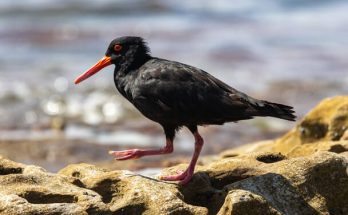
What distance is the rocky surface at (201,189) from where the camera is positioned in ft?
16.8

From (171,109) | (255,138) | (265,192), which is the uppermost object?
(171,109)

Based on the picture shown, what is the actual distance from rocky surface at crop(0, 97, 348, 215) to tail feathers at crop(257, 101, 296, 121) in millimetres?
312

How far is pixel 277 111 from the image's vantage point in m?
6.14

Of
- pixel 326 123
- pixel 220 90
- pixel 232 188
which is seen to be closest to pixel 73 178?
pixel 232 188

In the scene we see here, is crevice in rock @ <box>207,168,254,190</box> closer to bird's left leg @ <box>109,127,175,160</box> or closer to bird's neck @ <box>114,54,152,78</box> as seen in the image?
bird's left leg @ <box>109,127,175,160</box>

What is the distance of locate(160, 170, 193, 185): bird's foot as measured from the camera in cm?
572

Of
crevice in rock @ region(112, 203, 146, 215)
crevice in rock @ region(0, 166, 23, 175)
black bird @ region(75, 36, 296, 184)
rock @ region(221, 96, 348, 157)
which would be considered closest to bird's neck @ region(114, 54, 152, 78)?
black bird @ region(75, 36, 296, 184)

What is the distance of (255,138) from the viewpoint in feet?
A: 39.2

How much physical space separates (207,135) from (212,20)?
12.3m

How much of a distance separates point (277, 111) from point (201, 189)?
3.04ft

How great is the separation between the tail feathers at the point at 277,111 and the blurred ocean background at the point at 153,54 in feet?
10.8

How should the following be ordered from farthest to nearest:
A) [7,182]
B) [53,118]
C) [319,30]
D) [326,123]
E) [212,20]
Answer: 1. [212,20]
2. [319,30]
3. [53,118]
4. [326,123]
5. [7,182]

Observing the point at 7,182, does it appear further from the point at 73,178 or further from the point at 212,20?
the point at 212,20

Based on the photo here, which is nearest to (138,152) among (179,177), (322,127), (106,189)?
(179,177)
